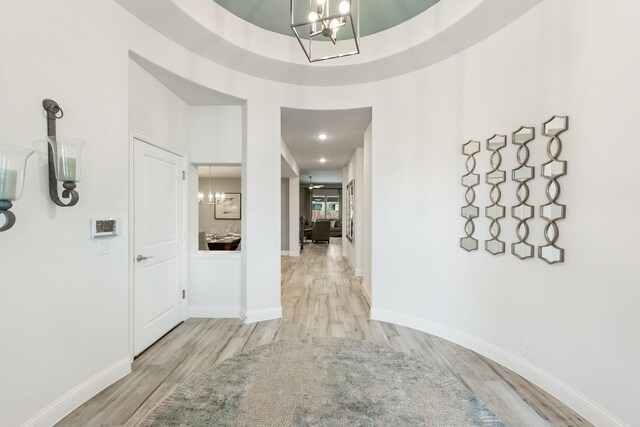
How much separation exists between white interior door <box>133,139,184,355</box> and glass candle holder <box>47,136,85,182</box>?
0.87 m

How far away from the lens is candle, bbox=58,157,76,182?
1.71 metres

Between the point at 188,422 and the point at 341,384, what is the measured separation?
1.07m

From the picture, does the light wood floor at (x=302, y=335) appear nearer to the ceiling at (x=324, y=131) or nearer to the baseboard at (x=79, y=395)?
the baseboard at (x=79, y=395)

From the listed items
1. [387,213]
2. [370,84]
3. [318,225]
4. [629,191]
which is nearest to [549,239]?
[629,191]

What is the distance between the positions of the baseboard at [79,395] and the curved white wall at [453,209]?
10mm

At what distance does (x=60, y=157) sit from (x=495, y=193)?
321 centimetres

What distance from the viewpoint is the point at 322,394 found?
6.85ft

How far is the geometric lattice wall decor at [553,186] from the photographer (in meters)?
1.99

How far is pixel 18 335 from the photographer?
1.59m

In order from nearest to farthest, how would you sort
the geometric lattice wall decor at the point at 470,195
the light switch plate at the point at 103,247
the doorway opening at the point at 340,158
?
the light switch plate at the point at 103,247, the geometric lattice wall decor at the point at 470,195, the doorway opening at the point at 340,158

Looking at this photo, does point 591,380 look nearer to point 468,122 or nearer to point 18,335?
point 468,122

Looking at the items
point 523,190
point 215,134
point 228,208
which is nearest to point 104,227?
point 215,134

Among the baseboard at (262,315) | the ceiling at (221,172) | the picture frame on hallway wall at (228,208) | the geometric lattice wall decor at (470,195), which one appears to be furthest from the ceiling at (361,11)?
the picture frame on hallway wall at (228,208)

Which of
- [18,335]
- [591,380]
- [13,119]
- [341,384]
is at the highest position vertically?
[13,119]
